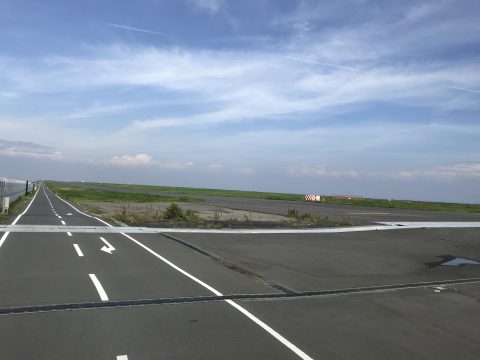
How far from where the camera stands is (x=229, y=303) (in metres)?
8.59

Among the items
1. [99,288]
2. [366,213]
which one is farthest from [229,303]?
[366,213]

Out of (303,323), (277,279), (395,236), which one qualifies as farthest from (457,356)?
(395,236)

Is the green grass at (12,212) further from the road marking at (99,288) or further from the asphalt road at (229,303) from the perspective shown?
the road marking at (99,288)

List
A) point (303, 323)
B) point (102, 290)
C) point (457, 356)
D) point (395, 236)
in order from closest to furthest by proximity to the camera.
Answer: point (457, 356)
point (303, 323)
point (102, 290)
point (395, 236)

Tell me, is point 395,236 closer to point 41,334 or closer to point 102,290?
point 102,290

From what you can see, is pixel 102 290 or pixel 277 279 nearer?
pixel 102 290

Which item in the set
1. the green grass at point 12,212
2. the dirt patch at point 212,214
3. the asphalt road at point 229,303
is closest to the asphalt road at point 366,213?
the dirt patch at point 212,214

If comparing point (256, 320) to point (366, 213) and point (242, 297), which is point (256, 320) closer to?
point (242, 297)

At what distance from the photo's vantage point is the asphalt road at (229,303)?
20.3 feet

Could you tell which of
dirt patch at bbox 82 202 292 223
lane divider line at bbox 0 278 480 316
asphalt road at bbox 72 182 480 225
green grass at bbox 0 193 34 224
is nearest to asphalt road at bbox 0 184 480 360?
lane divider line at bbox 0 278 480 316

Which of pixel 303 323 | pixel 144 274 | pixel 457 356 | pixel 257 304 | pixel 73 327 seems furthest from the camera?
pixel 144 274

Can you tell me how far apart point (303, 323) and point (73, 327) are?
3.77 meters

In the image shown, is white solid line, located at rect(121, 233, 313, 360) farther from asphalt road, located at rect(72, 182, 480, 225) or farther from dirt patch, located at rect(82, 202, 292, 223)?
asphalt road, located at rect(72, 182, 480, 225)

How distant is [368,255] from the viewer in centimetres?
1602
